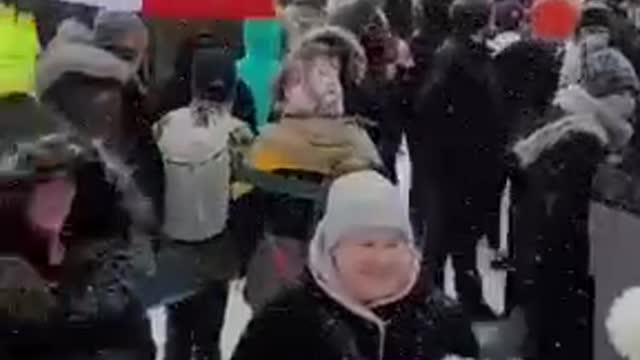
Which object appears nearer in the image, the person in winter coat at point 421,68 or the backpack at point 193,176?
the backpack at point 193,176

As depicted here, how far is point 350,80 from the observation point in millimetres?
6652

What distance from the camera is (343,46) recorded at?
21.1ft

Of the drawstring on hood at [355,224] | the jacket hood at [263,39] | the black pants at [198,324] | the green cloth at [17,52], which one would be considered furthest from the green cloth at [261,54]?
the drawstring on hood at [355,224]

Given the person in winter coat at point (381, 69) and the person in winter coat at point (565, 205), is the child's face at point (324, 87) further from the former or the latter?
the person in winter coat at point (381, 69)

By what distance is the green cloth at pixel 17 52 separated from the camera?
5609 mm

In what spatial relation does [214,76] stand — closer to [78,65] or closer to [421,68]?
[78,65]

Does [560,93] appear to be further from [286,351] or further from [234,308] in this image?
[286,351]

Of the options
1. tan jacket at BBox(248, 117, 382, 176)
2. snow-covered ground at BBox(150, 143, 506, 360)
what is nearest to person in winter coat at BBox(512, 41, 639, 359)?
snow-covered ground at BBox(150, 143, 506, 360)

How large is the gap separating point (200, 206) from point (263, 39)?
1.80m

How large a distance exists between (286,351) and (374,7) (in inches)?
173

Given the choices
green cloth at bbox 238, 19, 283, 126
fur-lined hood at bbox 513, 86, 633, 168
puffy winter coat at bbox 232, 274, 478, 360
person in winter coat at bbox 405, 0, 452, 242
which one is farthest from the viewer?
person in winter coat at bbox 405, 0, 452, 242

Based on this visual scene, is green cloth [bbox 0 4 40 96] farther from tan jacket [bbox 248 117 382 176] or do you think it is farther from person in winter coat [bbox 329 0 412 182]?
person in winter coat [bbox 329 0 412 182]

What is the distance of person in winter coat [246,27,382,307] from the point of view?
5.60 meters

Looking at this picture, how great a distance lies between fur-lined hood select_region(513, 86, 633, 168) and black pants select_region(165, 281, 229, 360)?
127 cm
